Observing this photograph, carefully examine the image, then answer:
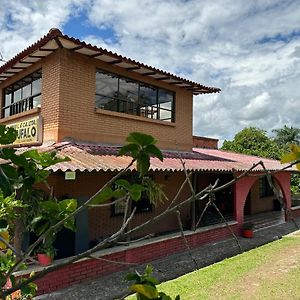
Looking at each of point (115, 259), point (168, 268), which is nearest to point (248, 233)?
point (168, 268)

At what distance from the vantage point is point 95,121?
36.6ft

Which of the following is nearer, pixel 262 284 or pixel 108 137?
pixel 262 284

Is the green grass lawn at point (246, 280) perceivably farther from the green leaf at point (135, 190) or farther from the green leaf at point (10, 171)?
the green leaf at point (10, 171)

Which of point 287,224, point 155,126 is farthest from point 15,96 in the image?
point 287,224

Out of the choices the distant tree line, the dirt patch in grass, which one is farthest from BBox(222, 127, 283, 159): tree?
the dirt patch in grass

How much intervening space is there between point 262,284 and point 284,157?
26.0 ft

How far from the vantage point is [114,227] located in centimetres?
1140

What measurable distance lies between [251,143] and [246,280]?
27.9 metres

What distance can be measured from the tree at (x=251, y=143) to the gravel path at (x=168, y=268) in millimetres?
19644

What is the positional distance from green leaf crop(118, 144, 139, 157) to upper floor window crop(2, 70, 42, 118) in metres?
11.1

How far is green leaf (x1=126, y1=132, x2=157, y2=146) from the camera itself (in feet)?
3.57

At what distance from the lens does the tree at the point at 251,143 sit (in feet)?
110

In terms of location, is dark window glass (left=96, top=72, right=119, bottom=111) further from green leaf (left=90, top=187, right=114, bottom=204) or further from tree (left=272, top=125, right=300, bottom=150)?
tree (left=272, top=125, right=300, bottom=150)

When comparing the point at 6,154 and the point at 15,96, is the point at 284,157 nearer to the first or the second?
the point at 6,154
